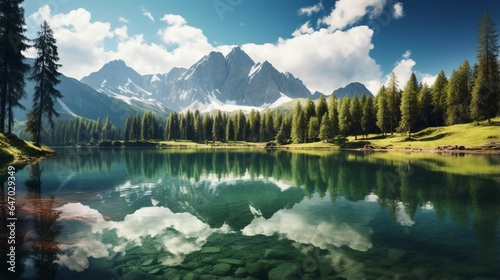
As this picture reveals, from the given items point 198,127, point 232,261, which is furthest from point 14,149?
point 198,127

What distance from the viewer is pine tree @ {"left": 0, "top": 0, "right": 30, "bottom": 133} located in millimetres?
43156

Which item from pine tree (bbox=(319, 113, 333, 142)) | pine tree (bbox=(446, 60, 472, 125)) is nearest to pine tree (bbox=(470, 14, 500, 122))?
pine tree (bbox=(446, 60, 472, 125))

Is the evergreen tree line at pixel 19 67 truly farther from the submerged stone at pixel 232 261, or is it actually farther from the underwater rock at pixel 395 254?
the underwater rock at pixel 395 254

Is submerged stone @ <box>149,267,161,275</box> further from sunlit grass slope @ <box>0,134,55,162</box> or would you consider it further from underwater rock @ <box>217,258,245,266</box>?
sunlit grass slope @ <box>0,134,55,162</box>

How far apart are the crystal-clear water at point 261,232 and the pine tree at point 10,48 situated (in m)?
26.4

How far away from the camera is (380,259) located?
11234mm

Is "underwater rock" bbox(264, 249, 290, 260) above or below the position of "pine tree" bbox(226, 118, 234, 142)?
below

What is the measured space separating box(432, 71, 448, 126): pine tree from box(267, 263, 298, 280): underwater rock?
114 metres

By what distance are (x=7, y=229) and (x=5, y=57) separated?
44.2 metres

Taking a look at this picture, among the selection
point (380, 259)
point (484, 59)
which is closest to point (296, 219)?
point (380, 259)

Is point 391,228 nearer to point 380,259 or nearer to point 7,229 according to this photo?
point 380,259

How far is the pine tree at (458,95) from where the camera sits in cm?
9206

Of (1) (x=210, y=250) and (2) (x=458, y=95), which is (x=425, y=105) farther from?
(1) (x=210, y=250)

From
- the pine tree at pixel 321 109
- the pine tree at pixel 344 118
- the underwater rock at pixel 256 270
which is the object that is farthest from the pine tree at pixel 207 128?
the underwater rock at pixel 256 270
